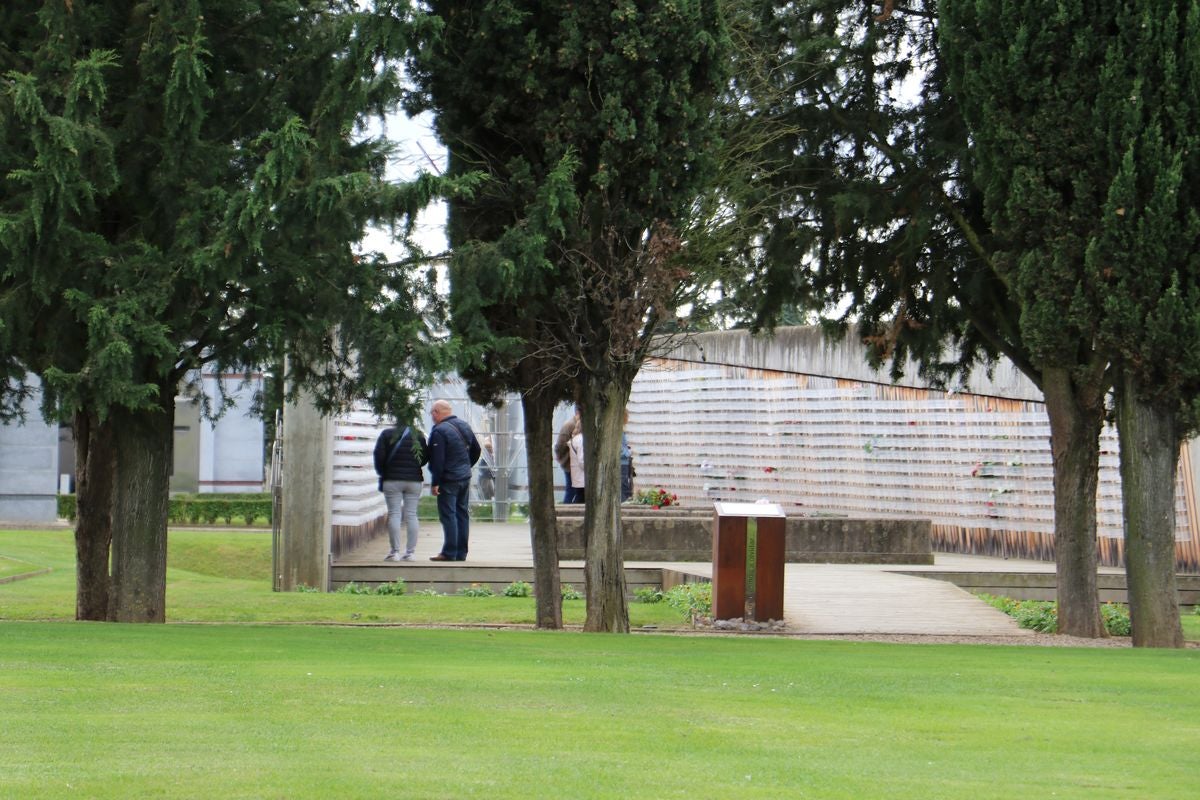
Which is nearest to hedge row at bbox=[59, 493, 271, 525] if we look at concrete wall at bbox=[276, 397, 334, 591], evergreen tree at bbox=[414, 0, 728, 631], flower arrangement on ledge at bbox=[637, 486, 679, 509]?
flower arrangement on ledge at bbox=[637, 486, 679, 509]

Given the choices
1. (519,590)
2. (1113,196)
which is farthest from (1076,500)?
(519,590)

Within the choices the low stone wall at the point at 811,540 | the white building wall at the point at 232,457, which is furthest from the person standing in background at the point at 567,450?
the white building wall at the point at 232,457

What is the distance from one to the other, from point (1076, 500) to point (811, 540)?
280 inches

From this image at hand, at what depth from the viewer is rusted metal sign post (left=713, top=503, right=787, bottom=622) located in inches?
592

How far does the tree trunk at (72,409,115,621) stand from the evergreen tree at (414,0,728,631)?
12.3 ft

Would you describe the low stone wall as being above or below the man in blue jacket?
below

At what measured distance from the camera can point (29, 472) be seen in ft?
95.9

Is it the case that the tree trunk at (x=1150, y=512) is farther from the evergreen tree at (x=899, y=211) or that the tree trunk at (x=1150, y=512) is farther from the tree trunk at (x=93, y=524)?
the tree trunk at (x=93, y=524)

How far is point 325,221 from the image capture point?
11328mm

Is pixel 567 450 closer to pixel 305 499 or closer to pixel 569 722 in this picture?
pixel 305 499

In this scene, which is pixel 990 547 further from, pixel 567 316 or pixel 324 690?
pixel 324 690

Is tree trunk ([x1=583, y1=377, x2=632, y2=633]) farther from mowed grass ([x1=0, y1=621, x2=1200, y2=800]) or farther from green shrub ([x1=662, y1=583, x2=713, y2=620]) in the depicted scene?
mowed grass ([x1=0, y1=621, x2=1200, y2=800])

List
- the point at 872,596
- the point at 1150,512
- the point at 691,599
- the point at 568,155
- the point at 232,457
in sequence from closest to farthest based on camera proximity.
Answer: the point at 568,155 → the point at 1150,512 → the point at 691,599 → the point at 872,596 → the point at 232,457

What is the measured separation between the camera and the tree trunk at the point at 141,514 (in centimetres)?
1288
